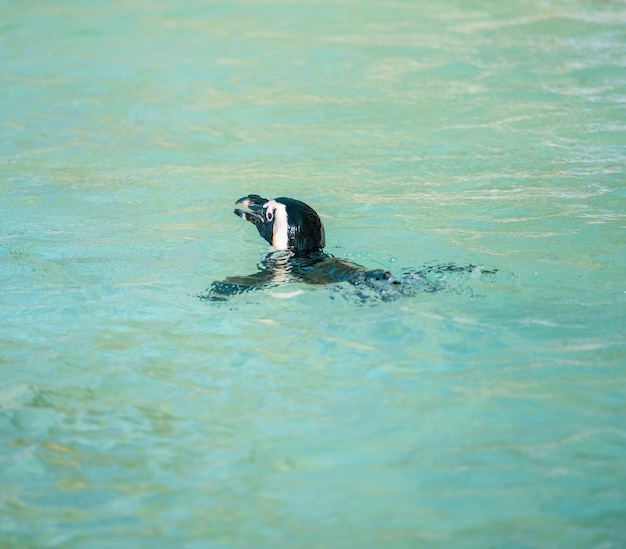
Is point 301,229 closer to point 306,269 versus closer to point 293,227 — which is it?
point 293,227

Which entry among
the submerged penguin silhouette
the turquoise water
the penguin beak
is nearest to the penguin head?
the submerged penguin silhouette

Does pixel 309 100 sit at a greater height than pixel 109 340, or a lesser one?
greater

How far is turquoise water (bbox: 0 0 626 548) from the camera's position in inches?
117

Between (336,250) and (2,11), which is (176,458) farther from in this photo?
(2,11)

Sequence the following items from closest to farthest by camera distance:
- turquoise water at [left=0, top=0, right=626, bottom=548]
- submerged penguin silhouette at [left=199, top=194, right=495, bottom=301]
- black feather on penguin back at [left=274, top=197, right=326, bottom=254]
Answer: turquoise water at [left=0, top=0, right=626, bottom=548], submerged penguin silhouette at [left=199, top=194, right=495, bottom=301], black feather on penguin back at [left=274, top=197, right=326, bottom=254]

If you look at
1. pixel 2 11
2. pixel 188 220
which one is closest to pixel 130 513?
pixel 188 220

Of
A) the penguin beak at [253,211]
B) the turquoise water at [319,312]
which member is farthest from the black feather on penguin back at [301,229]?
the turquoise water at [319,312]

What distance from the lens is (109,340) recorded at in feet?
13.8

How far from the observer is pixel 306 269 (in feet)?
15.1

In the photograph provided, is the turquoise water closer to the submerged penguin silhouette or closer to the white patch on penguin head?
the submerged penguin silhouette

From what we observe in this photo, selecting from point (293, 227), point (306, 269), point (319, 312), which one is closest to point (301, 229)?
point (293, 227)

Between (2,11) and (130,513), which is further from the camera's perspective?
(2,11)

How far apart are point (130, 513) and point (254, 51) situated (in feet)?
27.2

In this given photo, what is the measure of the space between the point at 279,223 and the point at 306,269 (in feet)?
1.33
